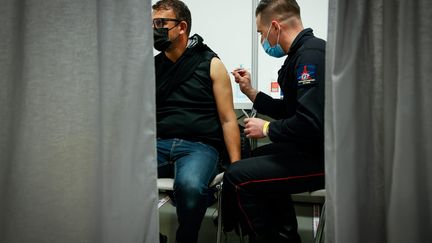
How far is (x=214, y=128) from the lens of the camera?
5.16ft

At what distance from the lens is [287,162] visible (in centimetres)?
123

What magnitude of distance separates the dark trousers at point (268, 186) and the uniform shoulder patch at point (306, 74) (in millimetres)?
296

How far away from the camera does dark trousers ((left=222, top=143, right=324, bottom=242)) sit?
120 centimetres

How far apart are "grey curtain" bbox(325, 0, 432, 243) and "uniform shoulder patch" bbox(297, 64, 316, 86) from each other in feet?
0.62

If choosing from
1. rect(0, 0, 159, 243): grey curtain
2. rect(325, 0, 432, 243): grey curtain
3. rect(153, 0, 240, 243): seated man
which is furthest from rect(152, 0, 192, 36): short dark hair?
rect(325, 0, 432, 243): grey curtain

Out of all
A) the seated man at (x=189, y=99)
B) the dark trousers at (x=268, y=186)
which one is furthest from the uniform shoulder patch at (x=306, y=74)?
the seated man at (x=189, y=99)

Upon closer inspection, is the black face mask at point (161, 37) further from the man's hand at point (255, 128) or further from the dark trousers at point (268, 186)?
the dark trousers at point (268, 186)

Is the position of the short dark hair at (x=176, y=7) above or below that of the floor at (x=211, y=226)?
above

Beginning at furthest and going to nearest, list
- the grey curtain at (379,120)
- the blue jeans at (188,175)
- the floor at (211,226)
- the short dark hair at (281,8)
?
the floor at (211,226) → the short dark hair at (281,8) → the blue jeans at (188,175) → the grey curtain at (379,120)

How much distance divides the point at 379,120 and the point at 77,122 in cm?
95

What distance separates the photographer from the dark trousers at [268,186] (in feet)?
3.93

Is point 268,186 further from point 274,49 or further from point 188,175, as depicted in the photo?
point 274,49

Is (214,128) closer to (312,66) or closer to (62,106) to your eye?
(312,66)

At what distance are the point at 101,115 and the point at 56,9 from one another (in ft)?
1.22
